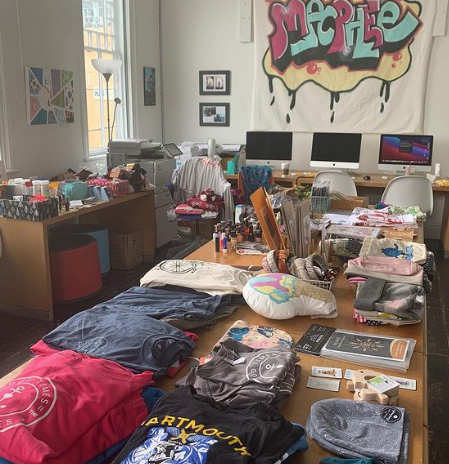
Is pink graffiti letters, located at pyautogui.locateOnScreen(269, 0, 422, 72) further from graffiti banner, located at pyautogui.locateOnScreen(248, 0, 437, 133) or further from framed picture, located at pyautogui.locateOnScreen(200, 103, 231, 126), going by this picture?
framed picture, located at pyautogui.locateOnScreen(200, 103, 231, 126)

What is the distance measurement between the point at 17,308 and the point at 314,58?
4.31 meters

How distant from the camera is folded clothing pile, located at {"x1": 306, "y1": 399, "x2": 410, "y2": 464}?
1107 mm

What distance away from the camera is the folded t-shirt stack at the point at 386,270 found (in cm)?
197

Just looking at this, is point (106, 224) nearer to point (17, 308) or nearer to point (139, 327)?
point (17, 308)

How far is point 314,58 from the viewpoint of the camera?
5.84 metres

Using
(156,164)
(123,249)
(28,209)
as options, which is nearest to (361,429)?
(28,209)

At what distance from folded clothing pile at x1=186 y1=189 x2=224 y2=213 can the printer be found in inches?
16.5

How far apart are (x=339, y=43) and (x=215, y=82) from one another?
1.58m

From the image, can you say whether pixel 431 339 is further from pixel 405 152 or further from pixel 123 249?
pixel 405 152

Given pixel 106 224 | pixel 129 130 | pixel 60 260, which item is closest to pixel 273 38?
pixel 129 130

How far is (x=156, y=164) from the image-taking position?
496 cm

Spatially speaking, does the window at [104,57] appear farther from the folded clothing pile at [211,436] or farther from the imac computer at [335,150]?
the folded clothing pile at [211,436]

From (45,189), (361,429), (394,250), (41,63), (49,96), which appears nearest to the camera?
(361,429)

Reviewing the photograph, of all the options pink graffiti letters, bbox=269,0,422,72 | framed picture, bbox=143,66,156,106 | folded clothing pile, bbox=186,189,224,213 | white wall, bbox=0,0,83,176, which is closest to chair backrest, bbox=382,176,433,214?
pink graffiti letters, bbox=269,0,422,72
